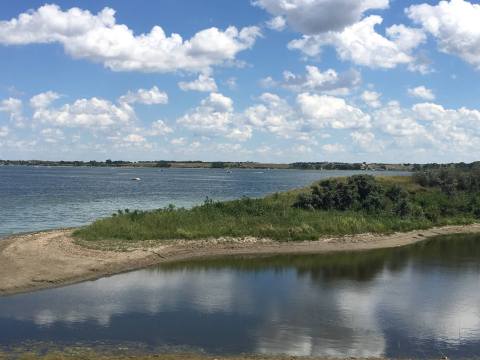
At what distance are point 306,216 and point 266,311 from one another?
75.9 ft

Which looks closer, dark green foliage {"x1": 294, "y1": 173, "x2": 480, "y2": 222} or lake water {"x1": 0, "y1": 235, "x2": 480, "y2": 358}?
lake water {"x1": 0, "y1": 235, "x2": 480, "y2": 358}

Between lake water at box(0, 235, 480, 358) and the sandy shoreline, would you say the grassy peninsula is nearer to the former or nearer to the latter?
the sandy shoreline

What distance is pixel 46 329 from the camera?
20.7 meters

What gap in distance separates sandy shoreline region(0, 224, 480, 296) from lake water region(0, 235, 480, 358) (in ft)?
4.87

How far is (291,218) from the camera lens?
45.5 meters

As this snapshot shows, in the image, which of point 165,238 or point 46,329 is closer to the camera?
point 46,329

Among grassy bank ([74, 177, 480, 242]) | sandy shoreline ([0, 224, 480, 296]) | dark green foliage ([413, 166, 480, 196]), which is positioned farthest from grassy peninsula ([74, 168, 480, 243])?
dark green foliage ([413, 166, 480, 196])

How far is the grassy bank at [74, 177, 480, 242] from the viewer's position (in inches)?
1585

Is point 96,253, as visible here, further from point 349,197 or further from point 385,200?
point 385,200

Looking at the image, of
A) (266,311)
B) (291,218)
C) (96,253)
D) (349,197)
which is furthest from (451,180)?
(266,311)

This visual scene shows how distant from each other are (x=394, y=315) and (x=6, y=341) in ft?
53.3

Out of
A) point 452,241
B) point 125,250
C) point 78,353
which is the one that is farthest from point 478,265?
point 78,353

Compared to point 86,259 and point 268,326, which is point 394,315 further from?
point 86,259

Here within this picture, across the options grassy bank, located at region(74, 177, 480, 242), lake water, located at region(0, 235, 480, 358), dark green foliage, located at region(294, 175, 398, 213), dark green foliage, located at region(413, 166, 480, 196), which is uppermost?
dark green foliage, located at region(413, 166, 480, 196)
